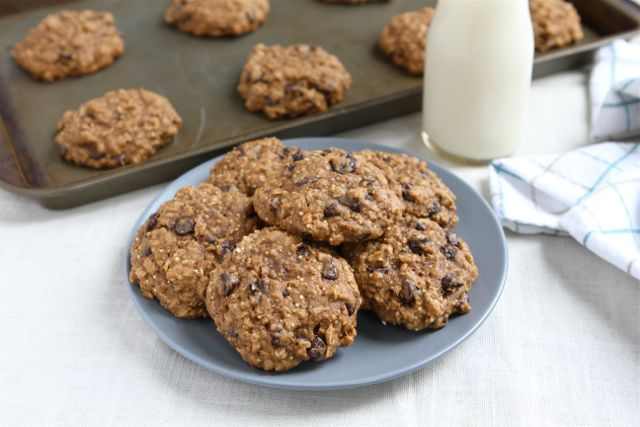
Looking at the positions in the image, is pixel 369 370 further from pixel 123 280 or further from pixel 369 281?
pixel 123 280

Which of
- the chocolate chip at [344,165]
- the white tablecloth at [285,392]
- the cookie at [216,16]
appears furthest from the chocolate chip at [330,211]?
the cookie at [216,16]

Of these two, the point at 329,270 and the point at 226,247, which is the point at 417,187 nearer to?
the point at 329,270

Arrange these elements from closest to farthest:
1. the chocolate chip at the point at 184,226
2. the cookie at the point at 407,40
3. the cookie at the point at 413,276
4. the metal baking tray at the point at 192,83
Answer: the cookie at the point at 413,276 < the chocolate chip at the point at 184,226 < the metal baking tray at the point at 192,83 < the cookie at the point at 407,40

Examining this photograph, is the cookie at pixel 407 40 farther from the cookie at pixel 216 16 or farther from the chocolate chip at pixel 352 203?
the chocolate chip at pixel 352 203

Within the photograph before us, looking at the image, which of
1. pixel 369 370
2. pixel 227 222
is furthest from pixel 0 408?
pixel 369 370

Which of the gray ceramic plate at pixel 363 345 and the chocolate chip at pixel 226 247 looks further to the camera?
the chocolate chip at pixel 226 247

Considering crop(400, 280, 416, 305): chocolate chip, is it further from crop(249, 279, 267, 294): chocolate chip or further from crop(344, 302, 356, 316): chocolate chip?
A: crop(249, 279, 267, 294): chocolate chip
